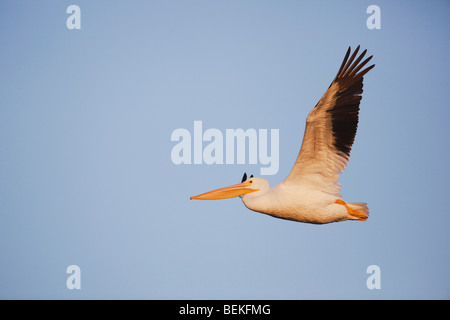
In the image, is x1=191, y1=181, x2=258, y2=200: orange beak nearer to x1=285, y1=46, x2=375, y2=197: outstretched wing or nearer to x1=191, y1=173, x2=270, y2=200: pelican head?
x1=191, y1=173, x2=270, y2=200: pelican head

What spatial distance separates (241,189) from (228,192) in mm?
197

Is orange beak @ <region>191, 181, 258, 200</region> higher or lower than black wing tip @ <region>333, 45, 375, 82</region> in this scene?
lower

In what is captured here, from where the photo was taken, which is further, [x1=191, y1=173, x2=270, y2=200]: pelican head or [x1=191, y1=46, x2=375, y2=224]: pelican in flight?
[x1=191, y1=173, x2=270, y2=200]: pelican head

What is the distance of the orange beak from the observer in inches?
278

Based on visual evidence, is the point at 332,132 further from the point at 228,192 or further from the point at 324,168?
the point at 228,192

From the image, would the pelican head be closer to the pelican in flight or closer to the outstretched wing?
the pelican in flight

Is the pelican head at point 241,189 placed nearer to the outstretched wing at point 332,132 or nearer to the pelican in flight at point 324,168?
the pelican in flight at point 324,168

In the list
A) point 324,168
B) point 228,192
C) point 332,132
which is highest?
point 332,132

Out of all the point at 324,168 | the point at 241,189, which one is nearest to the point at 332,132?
the point at 324,168

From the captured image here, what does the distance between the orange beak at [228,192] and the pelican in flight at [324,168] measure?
0.04 m

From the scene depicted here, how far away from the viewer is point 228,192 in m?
7.17

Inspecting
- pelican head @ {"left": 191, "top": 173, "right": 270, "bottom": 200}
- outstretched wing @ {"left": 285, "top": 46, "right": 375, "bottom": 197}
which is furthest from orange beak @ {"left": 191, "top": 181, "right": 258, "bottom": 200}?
outstretched wing @ {"left": 285, "top": 46, "right": 375, "bottom": 197}
